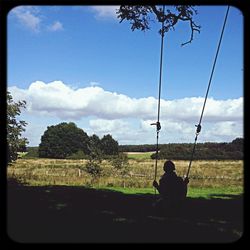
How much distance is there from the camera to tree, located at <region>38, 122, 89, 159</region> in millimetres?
69500

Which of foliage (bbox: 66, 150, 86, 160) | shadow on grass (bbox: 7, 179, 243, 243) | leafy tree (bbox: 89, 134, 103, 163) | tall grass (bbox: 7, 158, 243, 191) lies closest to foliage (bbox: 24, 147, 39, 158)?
foliage (bbox: 66, 150, 86, 160)

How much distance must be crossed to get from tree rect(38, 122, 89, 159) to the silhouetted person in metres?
59.5

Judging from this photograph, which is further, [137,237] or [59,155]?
[59,155]

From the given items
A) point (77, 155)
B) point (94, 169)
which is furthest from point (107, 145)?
point (77, 155)

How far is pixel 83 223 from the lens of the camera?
6.95 metres

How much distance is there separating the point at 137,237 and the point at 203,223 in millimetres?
2312

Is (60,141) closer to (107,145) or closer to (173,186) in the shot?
(107,145)

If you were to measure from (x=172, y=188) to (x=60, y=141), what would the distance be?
65.6m

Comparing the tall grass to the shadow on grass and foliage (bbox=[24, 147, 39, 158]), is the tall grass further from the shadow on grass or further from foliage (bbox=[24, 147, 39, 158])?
foliage (bbox=[24, 147, 39, 158])

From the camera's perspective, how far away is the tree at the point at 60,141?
228 feet
